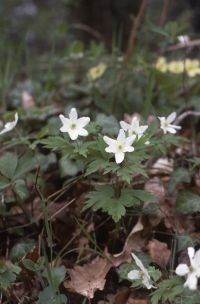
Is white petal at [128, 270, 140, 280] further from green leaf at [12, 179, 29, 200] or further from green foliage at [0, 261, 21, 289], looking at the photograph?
green leaf at [12, 179, 29, 200]

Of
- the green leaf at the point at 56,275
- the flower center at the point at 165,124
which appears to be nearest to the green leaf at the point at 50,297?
the green leaf at the point at 56,275

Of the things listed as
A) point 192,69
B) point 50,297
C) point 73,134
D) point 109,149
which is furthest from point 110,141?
point 192,69

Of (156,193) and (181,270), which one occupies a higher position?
(181,270)

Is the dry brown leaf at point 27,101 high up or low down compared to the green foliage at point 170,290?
down

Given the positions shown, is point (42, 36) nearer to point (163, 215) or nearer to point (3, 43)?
point (3, 43)

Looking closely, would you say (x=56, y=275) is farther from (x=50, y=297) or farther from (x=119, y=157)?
(x=119, y=157)

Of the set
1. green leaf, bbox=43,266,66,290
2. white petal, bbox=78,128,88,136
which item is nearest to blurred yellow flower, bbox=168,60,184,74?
white petal, bbox=78,128,88,136

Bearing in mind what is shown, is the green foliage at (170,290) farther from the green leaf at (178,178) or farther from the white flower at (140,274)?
the green leaf at (178,178)
